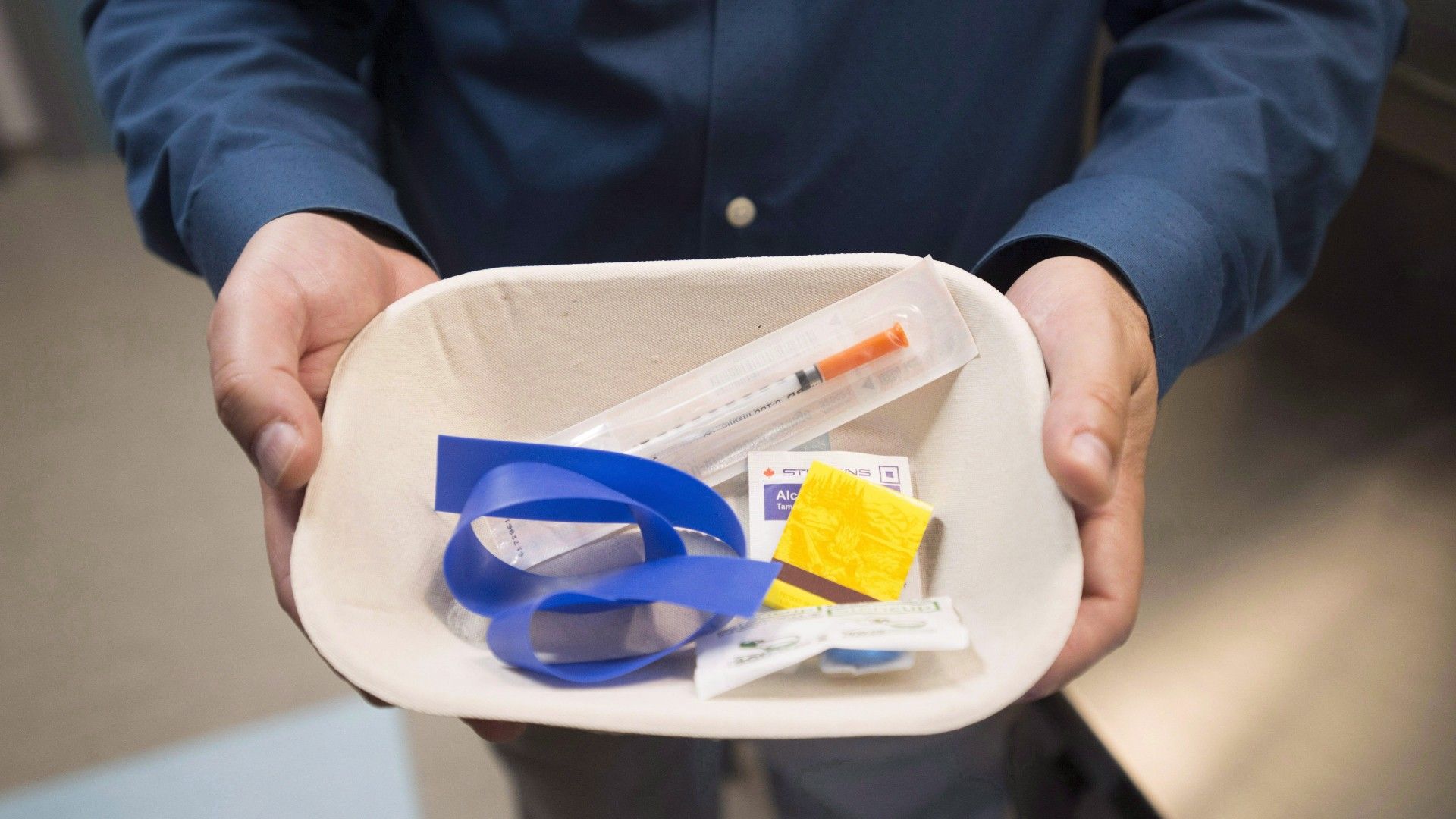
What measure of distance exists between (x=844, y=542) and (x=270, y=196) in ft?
1.19

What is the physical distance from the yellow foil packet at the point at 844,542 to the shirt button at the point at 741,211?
201 millimetres

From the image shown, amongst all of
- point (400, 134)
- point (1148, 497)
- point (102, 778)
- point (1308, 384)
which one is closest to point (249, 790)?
point (102, 778)

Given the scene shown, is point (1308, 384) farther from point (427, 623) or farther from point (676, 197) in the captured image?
point (427, 623)

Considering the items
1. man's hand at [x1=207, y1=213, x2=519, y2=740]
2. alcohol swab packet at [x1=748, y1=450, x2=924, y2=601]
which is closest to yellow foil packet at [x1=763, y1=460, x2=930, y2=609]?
alcohol swab packet at [x1=748, y1=450, x2=924, y2=601]

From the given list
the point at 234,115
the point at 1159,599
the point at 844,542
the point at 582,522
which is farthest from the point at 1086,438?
the point at 234,115

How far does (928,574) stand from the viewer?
445mm

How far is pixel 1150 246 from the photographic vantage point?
480 millimetres

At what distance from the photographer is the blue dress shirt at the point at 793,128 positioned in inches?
20.5

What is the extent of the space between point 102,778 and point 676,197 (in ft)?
2.91

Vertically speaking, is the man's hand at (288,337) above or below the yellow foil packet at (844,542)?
above

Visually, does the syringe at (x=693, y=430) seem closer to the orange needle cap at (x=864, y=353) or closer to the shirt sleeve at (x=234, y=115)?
the orange needle cap at (x=864, y=353)

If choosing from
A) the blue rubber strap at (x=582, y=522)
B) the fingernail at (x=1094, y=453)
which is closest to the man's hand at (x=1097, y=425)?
the fingernail at (x=1094, y=453)

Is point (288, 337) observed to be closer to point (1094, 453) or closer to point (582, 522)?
point (582, 522)

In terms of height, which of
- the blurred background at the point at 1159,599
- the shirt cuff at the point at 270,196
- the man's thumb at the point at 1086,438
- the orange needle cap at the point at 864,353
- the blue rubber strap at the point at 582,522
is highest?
the man's thumb at the point at 1086,438
